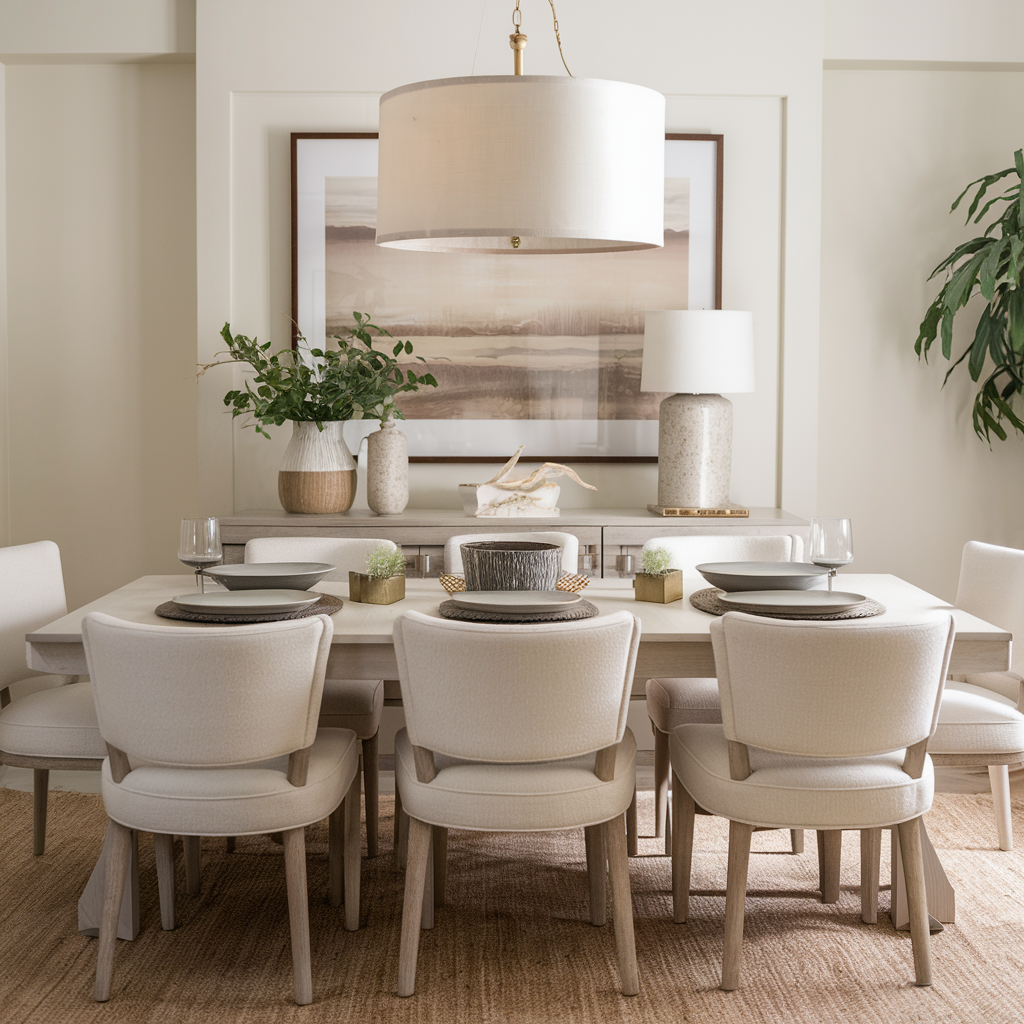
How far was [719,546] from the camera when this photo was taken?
312 centimetres

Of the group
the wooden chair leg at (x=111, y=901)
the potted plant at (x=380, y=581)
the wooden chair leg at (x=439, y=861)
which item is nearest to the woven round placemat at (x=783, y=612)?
the potted plant at (x=380, y=581)

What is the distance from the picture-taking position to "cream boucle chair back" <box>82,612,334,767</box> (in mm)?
1928

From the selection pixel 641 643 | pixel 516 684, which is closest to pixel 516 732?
pixel 516 684

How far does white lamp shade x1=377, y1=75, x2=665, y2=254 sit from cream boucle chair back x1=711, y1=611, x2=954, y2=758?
0.81 m

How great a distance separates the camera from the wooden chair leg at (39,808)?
2854 millimetres

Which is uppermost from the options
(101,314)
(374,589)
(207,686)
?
(101,314)

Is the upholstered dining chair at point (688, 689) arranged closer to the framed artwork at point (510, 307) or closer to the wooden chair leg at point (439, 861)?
the wooden chair leg at point (439, 861)

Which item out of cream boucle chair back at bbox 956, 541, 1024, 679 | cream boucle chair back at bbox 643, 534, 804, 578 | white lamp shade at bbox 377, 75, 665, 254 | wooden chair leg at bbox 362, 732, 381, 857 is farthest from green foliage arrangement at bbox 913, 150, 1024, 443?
wooden chair leg at bbox 362, 732, 381, 857

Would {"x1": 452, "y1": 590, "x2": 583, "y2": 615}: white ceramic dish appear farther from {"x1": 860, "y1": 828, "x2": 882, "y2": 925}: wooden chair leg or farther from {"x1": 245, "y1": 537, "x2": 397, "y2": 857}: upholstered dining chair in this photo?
{"x1": 860, "y1": 828, "x2": 882, "y2": 925}: wooden chair leg

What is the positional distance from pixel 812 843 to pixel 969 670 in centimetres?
100

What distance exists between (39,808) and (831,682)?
2.13 m

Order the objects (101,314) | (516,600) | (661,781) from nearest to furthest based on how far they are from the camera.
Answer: (516,600)
(661,781)
(101,314)

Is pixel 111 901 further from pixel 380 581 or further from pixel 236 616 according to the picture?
pixel 380 581

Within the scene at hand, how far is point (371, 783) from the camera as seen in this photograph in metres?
2.83
